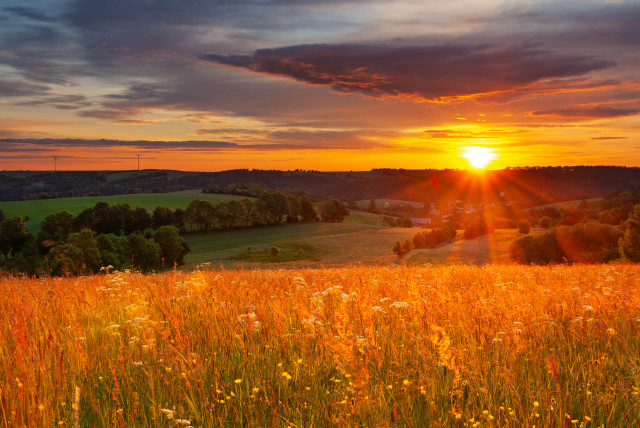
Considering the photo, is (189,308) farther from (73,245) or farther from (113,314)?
(73,245)

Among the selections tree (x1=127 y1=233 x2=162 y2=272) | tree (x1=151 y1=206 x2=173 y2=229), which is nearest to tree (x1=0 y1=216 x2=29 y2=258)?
tree (x1=151 y1=206 x2=173 y2=229)

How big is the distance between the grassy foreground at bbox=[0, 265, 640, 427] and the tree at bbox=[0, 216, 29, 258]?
96.7 m

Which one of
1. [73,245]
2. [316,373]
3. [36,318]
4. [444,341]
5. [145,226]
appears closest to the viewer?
[444,341]

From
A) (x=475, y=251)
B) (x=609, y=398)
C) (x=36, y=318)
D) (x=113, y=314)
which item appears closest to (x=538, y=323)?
(x=609, y=398)

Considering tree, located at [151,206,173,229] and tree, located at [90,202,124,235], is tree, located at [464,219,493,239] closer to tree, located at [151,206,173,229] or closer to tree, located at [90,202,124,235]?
tree, located at [151,206,173,229]

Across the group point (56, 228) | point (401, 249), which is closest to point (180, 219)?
point (56, 228)

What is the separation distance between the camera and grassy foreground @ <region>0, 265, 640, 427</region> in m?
3.53

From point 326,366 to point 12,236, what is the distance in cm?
10178

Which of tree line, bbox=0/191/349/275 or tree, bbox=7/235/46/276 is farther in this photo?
tree, bbox=7/235/46/276

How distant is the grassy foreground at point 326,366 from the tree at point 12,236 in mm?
96712

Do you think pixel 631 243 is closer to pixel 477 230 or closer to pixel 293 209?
pixel 477 230

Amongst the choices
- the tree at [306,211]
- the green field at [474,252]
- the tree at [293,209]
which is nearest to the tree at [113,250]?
the green field at [474,252]

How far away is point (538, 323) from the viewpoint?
5.59 m

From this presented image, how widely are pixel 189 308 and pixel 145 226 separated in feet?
340
